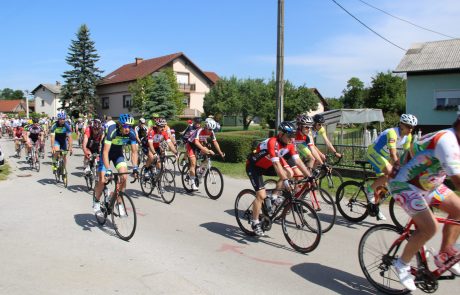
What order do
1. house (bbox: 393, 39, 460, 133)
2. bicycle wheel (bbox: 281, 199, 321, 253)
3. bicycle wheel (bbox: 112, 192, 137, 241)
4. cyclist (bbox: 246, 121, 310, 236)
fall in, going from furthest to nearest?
house (bbox: 393, 39, 460, 133) < bicycle wheel (bbox: 112, 192, 137, 241) < cyclist (bbox: 246, 121, 310, 236) < bicycle wheel (bbox: 281, 199, 321, 253)

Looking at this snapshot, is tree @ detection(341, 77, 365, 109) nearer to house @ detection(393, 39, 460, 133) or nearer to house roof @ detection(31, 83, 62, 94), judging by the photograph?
house @ detection(393, 39, 460, 133)

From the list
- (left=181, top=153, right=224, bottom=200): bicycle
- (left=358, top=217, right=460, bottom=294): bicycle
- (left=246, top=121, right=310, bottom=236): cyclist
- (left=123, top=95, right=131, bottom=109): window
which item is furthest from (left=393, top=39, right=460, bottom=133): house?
(left=123, top=95, right=131, bottom=109): window

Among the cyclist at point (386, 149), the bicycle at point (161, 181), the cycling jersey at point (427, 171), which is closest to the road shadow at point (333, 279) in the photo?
the cycling jersey at point (427, 171)

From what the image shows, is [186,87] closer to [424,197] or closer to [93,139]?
[93,139]

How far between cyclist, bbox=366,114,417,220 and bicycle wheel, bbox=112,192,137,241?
4.35m

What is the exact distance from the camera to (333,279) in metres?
5.01

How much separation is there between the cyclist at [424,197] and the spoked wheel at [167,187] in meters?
6.09

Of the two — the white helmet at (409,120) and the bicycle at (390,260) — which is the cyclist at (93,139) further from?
the bicycle at (390,260)

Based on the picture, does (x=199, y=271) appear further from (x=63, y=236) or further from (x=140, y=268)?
(x=63, y=236)

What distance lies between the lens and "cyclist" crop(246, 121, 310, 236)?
6.18m

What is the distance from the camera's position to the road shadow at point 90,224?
7.18 metres

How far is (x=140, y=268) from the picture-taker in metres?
5.33

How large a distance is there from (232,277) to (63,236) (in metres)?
3.38

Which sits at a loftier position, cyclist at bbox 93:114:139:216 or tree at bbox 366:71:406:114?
tree at bbox 366:71:406:114
